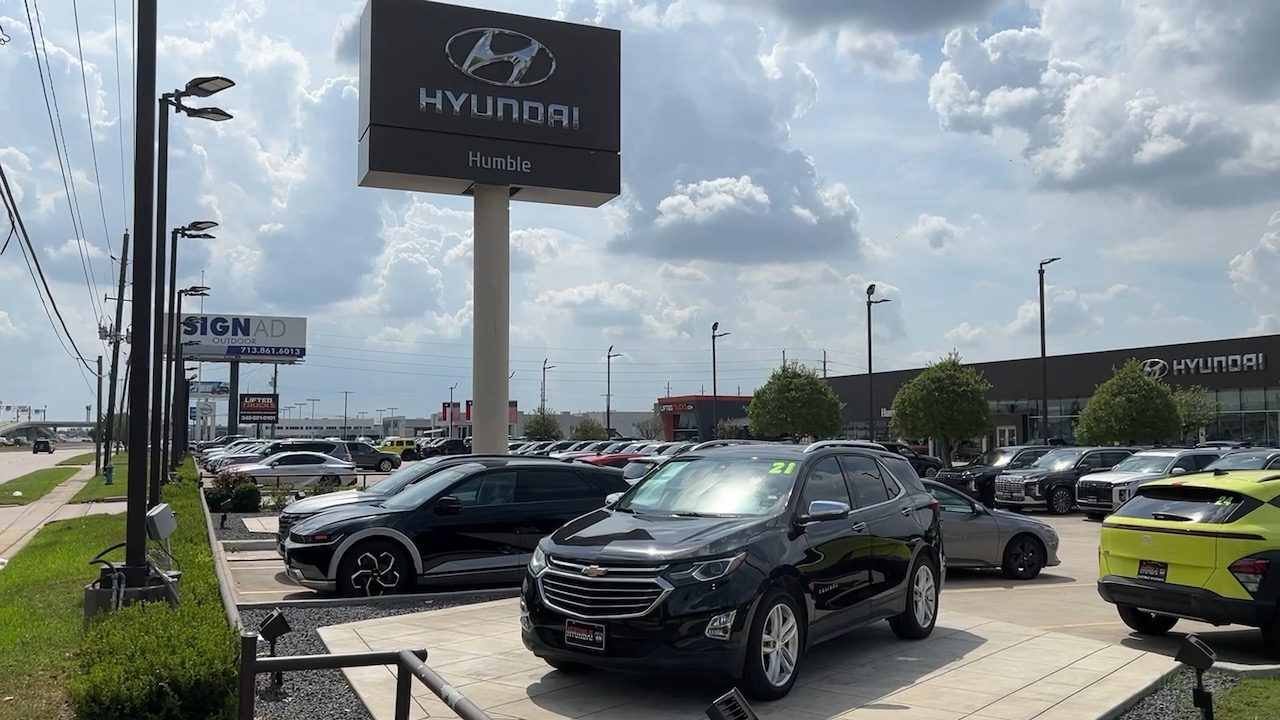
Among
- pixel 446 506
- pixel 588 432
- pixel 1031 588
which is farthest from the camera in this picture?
pixel 588 432

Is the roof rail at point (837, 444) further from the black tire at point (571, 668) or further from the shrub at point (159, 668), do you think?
the shrub at point (159, 668)

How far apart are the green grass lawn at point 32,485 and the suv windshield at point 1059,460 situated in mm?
29284

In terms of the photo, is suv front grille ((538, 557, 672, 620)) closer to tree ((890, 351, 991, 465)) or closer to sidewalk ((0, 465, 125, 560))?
sidewalk ((0, 465, 125, 560))

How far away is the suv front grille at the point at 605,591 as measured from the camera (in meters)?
7.01

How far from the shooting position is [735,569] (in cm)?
720

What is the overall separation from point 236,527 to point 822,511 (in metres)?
17.0

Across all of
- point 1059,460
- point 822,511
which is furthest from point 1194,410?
point 822,511

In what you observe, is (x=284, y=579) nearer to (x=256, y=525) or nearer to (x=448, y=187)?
(x=256, y=525)

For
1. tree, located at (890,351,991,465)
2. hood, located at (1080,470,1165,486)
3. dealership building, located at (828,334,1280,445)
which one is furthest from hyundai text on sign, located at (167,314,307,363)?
hood, located at (1080,470,1165,486)

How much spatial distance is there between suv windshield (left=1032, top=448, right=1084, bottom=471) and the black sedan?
17.6 m

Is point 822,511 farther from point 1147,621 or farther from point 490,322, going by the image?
point 490,322

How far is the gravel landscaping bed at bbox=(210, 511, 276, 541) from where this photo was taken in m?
19.8

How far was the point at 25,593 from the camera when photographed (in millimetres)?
13281

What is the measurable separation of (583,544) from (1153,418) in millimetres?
38284
